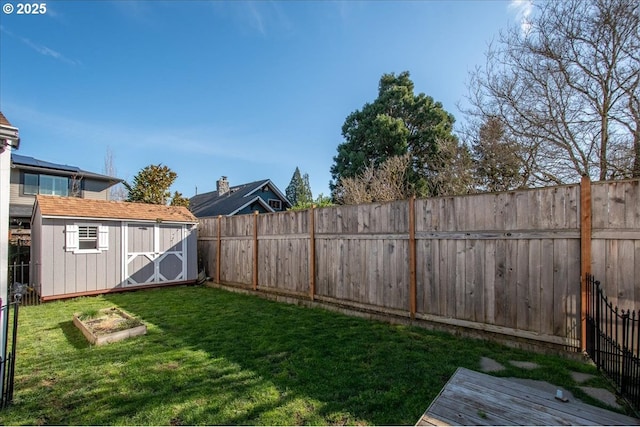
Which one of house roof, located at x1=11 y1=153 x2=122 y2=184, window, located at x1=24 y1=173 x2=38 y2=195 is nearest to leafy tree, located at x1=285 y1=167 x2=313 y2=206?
house roof, located at x1=11 y1=153 x2=122 y2=184

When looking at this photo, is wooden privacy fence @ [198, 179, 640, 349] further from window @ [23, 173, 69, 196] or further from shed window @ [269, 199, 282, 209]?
window @ [23, 173, 69, 196]

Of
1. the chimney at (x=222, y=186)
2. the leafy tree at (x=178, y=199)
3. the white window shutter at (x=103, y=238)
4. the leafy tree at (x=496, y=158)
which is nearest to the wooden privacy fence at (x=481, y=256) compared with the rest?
the white window shutter at (x=103, y=238)

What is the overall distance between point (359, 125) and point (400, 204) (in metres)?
15.5

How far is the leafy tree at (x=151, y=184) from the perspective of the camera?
15.1 m

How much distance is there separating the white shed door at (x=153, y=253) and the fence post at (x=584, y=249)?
32.0 ft

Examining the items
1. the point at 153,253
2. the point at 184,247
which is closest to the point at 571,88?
the point at 184,247

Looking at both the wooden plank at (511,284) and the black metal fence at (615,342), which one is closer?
the black metal fence at (615,342)

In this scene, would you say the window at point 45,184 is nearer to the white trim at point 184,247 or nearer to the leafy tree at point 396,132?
the white trim at point 184,247

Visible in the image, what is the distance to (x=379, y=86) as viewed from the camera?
65.9 feet

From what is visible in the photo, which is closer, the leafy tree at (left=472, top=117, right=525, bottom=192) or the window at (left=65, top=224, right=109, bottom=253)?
A: the window at (left=65, top=224, right=109, bottom=253)

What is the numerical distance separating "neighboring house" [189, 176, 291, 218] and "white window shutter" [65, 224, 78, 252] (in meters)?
9.69

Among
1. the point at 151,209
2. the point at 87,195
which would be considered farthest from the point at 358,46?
the point at 87,195

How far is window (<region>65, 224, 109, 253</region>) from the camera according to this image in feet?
25.4

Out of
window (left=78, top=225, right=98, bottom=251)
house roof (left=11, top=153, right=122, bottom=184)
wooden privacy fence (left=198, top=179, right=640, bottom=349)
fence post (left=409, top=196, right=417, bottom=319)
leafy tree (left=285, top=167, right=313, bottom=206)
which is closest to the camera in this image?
wooden privacy fence (left=198, top=179, right=640, bottom=349)
